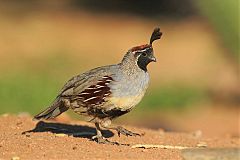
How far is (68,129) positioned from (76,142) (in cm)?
98

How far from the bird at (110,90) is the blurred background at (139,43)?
524 cm

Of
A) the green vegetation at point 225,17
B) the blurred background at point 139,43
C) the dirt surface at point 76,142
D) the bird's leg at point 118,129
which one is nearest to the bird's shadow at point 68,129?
the dirt surface at point 76,142

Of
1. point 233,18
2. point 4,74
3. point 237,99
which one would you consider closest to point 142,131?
point 233,18

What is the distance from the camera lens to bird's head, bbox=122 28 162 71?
8.28 meters

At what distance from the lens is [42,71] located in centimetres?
1858

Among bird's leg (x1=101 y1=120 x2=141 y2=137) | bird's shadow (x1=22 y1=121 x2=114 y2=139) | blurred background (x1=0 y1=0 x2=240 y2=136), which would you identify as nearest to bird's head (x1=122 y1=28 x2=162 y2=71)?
bird's leg (x1=101 y1=120 x2=141 y2=137)

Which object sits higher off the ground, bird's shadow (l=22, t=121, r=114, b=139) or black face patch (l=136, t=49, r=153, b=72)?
black face patch (l=136, t=49, r=153, b=72)

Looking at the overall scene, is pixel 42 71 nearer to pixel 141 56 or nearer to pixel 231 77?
pixel 231 77

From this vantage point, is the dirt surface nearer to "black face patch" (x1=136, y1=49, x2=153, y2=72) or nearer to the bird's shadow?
the bird's shadow

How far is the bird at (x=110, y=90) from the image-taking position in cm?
806

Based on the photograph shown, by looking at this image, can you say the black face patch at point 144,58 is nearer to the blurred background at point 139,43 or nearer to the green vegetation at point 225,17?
the blurred background at point 139,43

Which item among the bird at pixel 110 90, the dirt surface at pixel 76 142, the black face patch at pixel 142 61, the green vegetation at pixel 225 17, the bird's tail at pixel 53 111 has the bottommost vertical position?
the dirt surface at pixel 76 142

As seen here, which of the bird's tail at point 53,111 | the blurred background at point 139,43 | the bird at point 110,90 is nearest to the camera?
the bird at point 110,90

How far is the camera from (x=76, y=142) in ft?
26.3
